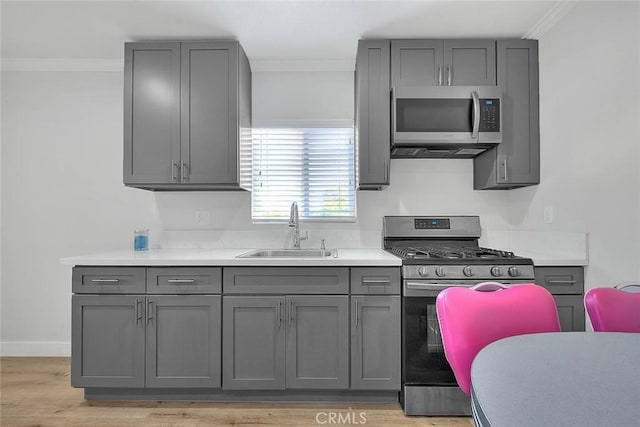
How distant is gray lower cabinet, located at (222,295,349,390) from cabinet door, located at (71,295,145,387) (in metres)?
0.55

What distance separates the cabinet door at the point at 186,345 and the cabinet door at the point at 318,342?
0.46 meters

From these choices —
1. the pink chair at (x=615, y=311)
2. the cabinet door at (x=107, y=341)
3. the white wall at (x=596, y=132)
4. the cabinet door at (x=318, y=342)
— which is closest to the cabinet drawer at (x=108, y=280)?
the cabinet door at (x=107, y=341)

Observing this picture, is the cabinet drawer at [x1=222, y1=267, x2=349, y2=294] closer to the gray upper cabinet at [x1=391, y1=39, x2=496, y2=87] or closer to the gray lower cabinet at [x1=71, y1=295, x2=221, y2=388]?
the gray lower cabinet at [x1=71, y1=295, x2=221, y2=388]

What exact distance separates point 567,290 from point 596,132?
36.7 inches

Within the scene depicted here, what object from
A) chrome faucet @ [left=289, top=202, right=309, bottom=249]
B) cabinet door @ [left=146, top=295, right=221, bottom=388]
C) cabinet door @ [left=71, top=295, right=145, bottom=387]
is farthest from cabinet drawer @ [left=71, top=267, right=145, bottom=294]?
chrome faucet @ [left=289, top=202, right=309, bottom=249]

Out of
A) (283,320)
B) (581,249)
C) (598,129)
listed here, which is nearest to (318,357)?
(283,320)

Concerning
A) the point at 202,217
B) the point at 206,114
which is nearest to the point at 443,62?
the point at 206,114

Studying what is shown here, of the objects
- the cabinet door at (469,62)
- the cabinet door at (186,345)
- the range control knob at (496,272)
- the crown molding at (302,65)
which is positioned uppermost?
the crown molding at (302,65)

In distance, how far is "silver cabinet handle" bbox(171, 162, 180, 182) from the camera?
254cm

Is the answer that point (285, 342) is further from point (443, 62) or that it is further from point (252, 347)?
point (443, 62)

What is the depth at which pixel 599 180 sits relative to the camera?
1.93 metres

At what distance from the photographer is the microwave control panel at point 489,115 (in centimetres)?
244

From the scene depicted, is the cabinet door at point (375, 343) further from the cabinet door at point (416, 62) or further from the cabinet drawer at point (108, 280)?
the cabinet door at point (416, 62)

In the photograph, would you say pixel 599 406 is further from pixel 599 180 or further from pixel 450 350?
pixel 599 180
